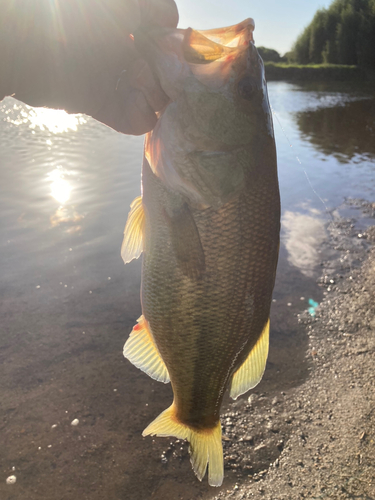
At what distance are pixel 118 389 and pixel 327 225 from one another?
5.09 metres

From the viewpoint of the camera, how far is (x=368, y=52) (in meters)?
48.0

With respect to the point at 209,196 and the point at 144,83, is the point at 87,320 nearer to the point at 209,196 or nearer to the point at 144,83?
the point at 209,196

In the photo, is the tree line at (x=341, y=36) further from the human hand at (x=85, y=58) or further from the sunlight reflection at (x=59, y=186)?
the human hand at (x=85, y=58)

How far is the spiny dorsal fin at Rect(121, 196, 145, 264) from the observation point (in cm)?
199

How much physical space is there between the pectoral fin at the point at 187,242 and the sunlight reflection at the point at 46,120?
37.0 feet

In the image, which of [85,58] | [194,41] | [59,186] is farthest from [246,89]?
[59,186]

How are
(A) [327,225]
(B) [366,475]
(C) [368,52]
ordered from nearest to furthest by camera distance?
1. (B) [366,475]
2. (A) [327,225]
3. (C) [368,52]

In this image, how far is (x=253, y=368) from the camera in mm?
2057

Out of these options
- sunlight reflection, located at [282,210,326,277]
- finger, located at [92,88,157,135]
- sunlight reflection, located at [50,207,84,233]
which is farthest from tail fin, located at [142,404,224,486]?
sunlight reflection, located at [50,207,84,233]

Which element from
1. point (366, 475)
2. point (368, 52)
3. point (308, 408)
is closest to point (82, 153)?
point (308, 408)

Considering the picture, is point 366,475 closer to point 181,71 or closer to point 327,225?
point 181,71

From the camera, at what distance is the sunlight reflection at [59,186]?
7.22 meters

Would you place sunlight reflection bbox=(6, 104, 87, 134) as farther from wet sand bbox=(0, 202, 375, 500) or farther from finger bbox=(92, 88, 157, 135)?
finger bbox=(92, 88, 157, 135)

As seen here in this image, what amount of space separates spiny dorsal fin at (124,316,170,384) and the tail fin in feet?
0.73
